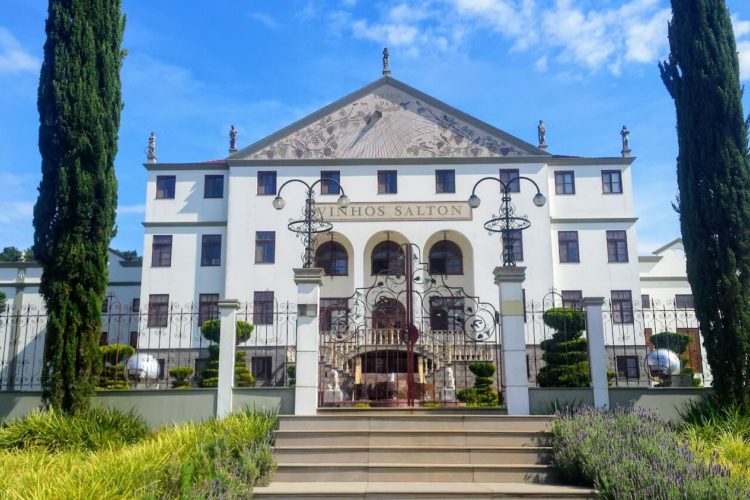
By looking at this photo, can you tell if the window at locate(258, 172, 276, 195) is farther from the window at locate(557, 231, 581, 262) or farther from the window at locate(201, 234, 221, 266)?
the window at locate(557, 231, 581, 262)

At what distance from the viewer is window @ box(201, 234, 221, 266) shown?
3241 cm

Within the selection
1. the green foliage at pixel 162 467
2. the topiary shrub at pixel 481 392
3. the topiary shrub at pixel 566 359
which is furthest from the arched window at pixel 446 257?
the green foliage at pixel 162 467

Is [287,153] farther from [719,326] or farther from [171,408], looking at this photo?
[719,326]

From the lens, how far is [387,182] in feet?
106

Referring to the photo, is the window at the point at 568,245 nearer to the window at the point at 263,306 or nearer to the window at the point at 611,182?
the window at the point at 611,182

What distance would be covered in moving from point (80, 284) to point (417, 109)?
78.1ft

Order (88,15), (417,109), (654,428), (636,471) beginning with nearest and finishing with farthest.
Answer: (636,471), (654,428), (88,15), (417,109)

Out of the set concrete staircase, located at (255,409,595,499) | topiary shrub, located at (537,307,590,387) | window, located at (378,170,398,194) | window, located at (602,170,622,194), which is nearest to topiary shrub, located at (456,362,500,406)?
topiary shrub, located at (537,307,590,387)

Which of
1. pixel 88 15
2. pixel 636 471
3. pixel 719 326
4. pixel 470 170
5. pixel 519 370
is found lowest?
pixel 636 471

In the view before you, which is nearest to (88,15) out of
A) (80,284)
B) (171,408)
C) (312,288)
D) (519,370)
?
(80,284)

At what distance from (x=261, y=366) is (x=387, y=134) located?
41.8 feet

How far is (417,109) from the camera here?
3319cm

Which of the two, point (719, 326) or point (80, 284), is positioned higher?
point (80, 284)

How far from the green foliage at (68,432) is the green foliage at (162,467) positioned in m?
0.31
